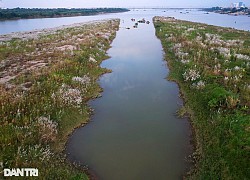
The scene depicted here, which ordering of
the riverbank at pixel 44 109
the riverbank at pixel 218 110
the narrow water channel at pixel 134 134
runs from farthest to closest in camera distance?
the narrow water channel at pixel 134 134, the riverbank at pixel 44 109, the riverbank at pixel 218 110

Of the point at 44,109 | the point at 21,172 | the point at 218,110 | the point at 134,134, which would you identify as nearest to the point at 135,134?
the point at 134,134

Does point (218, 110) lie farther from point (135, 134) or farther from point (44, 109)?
point (44, 109)

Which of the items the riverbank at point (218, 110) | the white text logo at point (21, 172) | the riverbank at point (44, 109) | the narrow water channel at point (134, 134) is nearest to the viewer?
the white text logo at point (21, 172)

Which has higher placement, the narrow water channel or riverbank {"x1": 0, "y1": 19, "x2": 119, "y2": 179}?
riverbank {"x1": 0, "y1": 19, "x2": 119, "y2": 179}

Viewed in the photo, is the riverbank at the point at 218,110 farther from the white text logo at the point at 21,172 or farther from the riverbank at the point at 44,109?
the white text logo at the point at 21,172

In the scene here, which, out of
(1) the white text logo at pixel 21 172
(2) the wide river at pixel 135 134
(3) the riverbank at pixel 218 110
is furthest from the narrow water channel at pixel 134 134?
(1) the white text logo at pixel 21 172

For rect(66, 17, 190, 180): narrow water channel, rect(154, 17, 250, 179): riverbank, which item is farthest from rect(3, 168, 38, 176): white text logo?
rect(154, 17, 250, 179): riverbank

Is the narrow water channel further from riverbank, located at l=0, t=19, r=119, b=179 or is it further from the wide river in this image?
riverbank, located at l=0, t=19, r=119, b=179

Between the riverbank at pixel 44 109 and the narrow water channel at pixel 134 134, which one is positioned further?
the narrow water channel at pixel 134 134

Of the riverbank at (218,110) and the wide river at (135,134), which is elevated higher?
the riverbank at (218,110)
